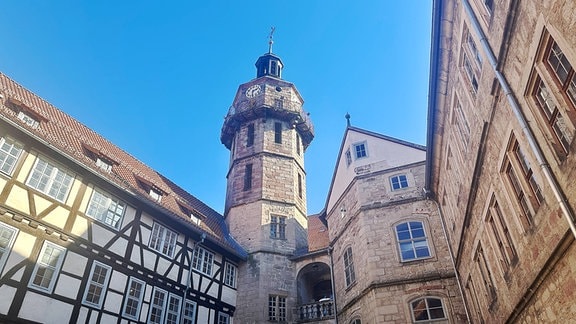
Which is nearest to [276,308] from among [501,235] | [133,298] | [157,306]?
[157,306]

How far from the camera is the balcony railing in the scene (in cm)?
1800

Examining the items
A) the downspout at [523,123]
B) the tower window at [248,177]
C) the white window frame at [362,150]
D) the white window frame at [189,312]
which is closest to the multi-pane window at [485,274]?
the downspout at [523,123]

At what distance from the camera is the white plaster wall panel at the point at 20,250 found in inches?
413

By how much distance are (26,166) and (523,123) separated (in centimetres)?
1262

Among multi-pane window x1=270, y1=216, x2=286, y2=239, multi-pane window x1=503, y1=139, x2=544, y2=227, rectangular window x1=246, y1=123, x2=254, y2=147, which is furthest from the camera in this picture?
rectangular window x1=246, y1=123, x2=254, y2=147

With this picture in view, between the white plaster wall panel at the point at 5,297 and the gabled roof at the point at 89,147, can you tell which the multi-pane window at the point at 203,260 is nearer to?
the gabled roof at the point at 89,147

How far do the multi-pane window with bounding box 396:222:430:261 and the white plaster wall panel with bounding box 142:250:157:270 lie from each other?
913cm

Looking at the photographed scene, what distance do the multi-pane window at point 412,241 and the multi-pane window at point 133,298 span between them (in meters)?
9.35

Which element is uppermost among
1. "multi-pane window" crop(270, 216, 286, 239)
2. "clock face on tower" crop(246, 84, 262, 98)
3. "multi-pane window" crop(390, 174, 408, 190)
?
"clock face on tower" crop(246, 84, 262, 98)

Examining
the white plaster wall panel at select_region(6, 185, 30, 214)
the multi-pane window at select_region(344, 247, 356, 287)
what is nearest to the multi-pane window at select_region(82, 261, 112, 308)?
the white plaster wall panel at select_region(6, 185, 30, 214)

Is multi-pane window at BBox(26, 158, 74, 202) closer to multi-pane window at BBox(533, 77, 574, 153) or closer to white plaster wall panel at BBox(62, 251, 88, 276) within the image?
white plaster wall panel at BBox(62, 251, 88, 276)

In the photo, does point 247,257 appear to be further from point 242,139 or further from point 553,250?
point 553,250

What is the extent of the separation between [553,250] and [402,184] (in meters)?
10.3

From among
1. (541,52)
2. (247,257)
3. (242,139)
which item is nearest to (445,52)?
(541,52)
